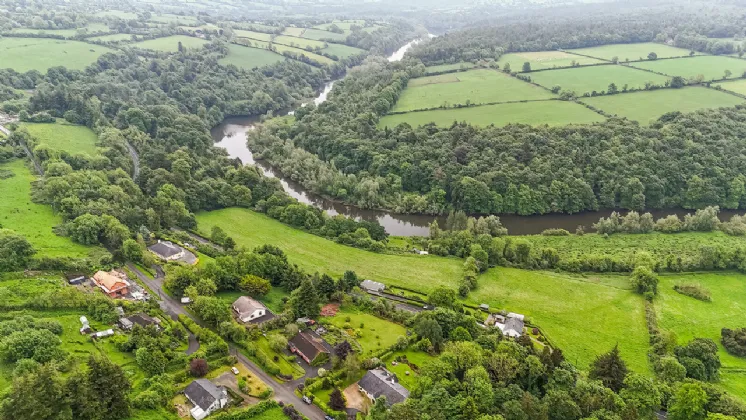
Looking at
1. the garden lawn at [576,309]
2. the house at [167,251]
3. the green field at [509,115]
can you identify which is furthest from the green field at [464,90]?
the house at [167,251]

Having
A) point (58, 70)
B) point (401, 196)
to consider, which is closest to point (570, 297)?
point (401, 196)

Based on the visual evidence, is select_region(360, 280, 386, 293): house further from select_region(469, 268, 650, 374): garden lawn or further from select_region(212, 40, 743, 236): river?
select_region(212, 40, 743, 236): river

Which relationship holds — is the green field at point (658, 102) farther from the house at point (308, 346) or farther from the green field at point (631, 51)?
the house at point (308, 346)

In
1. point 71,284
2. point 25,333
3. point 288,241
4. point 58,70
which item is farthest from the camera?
point 58,70

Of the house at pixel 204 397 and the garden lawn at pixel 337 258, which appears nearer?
the house at pixel 204 397

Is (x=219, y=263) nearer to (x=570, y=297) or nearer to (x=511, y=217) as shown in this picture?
(x=570, y=297)

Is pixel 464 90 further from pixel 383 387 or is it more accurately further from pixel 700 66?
pixel 383 387
